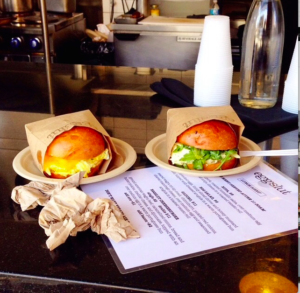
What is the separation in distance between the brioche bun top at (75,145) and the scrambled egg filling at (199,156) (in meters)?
0.13

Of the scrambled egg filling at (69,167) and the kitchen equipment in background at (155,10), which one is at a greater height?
the kitchen equipment in background at (155,10)

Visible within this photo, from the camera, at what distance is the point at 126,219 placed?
20.0 inches

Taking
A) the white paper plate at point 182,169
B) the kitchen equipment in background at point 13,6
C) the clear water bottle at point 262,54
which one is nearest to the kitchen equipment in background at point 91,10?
the kitchen equipment in background at point 13,6

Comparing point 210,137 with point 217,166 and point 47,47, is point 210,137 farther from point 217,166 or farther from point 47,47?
point 47,47

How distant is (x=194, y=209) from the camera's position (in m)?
0.53

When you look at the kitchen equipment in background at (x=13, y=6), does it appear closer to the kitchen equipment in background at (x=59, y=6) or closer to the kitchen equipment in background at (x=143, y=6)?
the kitchen equipment in background at (x=59, y=6)

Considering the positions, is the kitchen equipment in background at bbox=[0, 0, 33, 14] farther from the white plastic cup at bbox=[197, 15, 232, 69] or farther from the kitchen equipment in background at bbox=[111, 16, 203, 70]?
the white plastic cup at bbox=[197, 15, 232, 69]

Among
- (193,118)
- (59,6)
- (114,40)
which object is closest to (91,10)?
(59,6)

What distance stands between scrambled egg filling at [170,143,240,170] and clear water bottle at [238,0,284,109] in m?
0.39

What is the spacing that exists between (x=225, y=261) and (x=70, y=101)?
712 mm

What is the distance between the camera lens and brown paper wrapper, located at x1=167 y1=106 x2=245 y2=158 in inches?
25.4

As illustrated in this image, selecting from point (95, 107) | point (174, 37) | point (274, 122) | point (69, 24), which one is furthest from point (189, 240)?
point (69, 24)

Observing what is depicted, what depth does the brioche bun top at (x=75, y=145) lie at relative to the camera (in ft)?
1.94

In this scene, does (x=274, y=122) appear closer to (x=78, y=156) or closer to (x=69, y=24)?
(x=78, y=156)
